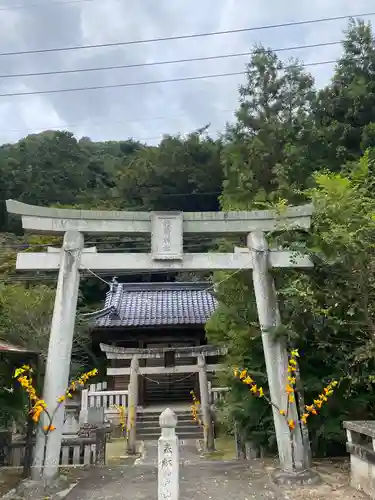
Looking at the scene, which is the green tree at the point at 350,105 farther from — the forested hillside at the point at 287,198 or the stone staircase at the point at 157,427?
the stone staircase at the point at 157,427

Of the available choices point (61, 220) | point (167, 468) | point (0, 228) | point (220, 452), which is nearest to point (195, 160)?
point (0, 228)

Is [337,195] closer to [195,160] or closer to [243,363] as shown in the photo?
[243,363]

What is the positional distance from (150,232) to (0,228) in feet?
101

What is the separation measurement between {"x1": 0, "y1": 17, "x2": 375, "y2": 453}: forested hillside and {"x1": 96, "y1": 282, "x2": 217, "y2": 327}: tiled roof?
7.32 feet

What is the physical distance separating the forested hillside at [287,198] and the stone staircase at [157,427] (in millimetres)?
3721

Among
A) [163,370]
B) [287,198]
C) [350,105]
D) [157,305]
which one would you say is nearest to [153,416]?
[163,370]

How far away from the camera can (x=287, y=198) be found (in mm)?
11047

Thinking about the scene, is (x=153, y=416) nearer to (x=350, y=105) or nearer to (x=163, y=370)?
(x=163, y=370)

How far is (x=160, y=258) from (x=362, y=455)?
4.14 m

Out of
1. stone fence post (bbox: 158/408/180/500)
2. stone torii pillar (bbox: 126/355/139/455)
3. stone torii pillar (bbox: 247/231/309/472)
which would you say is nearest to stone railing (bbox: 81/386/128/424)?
stone torii pillar (bbox: 126/355/139/455)

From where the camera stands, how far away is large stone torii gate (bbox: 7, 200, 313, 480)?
7.13m

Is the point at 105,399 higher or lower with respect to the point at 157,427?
higher

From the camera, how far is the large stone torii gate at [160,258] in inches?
281

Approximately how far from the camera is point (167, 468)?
482cm
